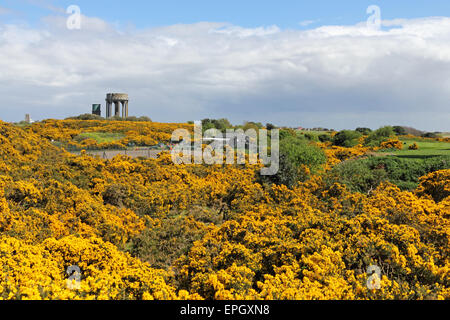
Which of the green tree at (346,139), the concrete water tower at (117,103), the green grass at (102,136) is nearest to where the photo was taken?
the green grass at (102,136)

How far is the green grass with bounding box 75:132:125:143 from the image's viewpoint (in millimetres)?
39938

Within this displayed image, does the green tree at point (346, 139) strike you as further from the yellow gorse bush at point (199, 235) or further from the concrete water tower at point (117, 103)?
the concrete water tower at point (117, 103)

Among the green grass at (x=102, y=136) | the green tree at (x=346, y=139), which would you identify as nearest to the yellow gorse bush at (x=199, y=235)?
the green grass at (x=102, y=136)

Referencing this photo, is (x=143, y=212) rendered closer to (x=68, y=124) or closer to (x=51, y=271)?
(x=51, y=271)

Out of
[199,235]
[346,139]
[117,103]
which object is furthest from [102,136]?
[346,139]

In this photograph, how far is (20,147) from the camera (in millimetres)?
22203

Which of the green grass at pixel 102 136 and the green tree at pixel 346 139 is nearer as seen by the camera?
the green grass at pixel 102 136

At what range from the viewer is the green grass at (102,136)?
39.9 metres

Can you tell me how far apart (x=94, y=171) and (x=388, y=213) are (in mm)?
15950

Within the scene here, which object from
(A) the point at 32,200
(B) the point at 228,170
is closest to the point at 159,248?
(A) the point at 32,200

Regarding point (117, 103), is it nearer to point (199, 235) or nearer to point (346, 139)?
point (346, 139)

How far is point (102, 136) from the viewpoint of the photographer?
42.1 metres
